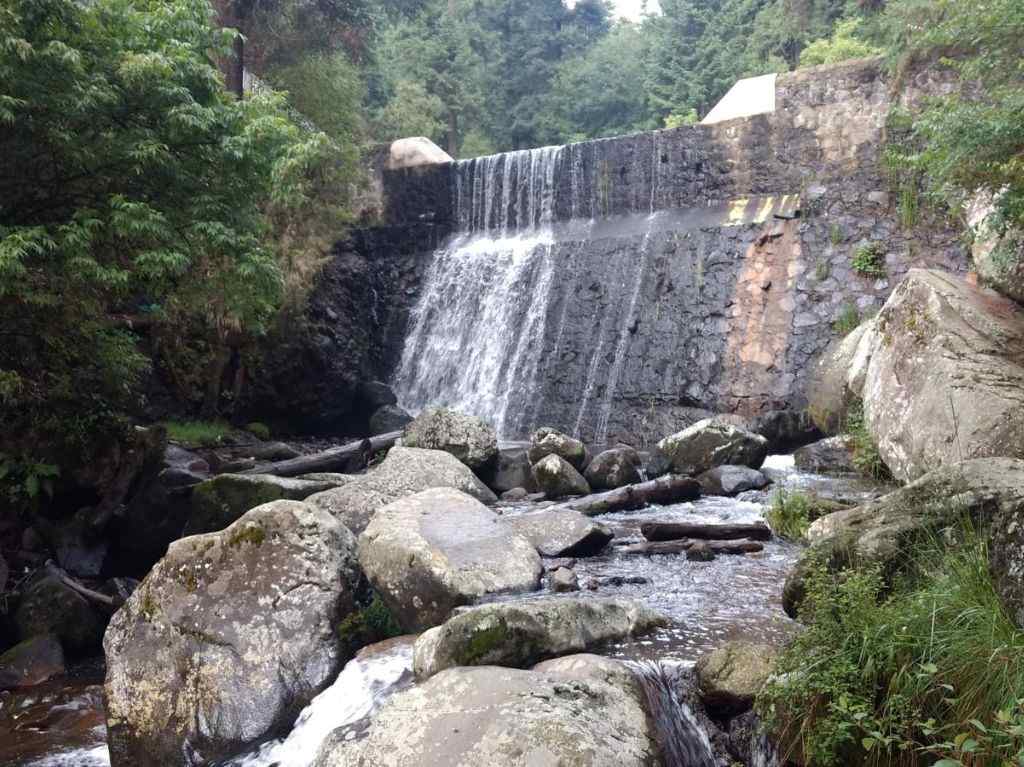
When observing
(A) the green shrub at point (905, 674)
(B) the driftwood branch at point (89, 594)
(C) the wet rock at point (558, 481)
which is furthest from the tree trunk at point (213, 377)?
(A) the green shrub at point (905, 674)

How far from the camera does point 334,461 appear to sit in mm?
11117

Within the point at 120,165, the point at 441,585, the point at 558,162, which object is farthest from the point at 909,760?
the point at 558,162

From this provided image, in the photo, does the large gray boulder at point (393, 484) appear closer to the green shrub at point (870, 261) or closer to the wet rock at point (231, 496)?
the wet rock at point (231, 496)

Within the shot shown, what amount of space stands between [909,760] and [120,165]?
766 centimetres

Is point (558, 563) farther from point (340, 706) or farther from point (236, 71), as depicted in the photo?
point (236, 71)

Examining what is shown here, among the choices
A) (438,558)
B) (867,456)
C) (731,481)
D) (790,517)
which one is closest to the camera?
(438,558)

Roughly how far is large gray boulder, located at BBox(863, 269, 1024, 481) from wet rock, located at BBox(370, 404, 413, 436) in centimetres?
877

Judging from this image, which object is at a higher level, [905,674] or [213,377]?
[213,377]

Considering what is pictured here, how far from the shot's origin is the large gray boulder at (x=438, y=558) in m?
5.22

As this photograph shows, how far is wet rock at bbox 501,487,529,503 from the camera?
31.6 ft

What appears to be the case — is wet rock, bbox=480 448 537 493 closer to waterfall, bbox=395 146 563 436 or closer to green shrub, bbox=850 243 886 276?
waterfall, bbox=395 146 563 436

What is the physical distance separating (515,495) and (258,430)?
7.34 meters

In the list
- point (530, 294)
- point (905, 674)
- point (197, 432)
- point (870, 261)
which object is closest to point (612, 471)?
point (870, 261)

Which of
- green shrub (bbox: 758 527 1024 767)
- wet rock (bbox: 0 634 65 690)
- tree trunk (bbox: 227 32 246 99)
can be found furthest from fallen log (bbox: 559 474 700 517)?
tree trunk (bbox: 227 32 246 99)
